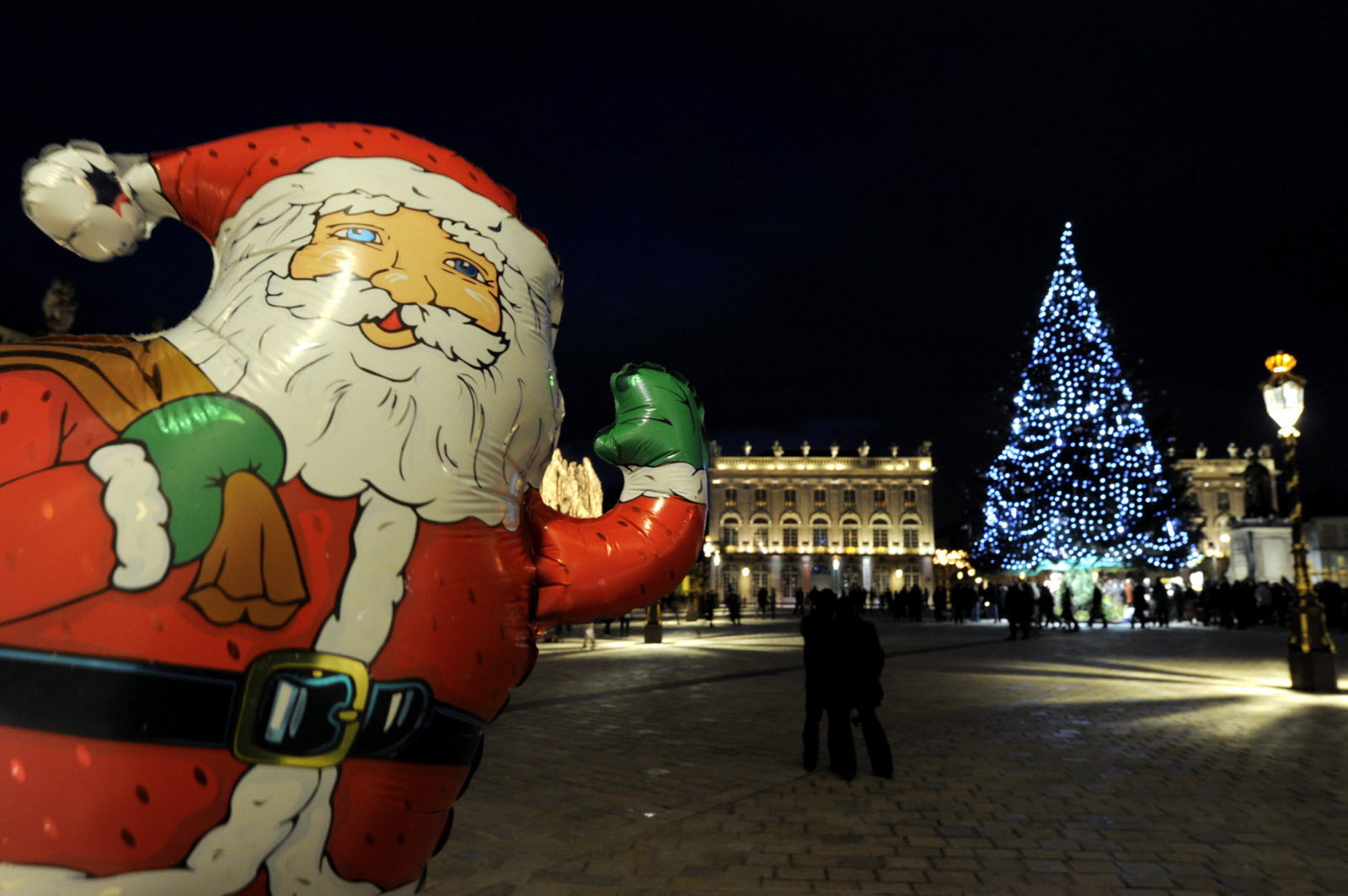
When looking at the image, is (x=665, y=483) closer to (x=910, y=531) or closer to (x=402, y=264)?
(x=402, y=264)

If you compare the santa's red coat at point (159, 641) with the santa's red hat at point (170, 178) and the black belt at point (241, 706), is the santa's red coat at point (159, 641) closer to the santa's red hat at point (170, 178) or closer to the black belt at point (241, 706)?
the black belt at point (241, 706)

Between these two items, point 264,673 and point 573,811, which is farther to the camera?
point 573,811

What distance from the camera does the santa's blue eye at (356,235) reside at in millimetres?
1490

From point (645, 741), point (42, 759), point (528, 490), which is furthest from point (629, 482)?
point (645, 741)

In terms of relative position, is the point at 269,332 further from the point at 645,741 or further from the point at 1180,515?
the point at 1180,515

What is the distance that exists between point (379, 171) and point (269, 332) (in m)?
0.40

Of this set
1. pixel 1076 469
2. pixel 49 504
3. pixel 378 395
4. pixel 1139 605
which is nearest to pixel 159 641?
pixel 49 504

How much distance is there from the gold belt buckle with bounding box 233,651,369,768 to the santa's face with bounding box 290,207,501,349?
1.66 ft

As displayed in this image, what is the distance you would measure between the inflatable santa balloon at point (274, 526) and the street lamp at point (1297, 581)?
12936mm

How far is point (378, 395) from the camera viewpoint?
1.37 meters

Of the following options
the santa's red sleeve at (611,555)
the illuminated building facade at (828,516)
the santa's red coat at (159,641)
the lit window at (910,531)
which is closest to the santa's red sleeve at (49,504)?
the santa's red coat at (159,641)

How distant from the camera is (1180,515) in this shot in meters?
28.4

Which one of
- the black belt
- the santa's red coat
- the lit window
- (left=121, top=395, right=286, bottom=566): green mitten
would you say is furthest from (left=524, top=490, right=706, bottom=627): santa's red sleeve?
the lit window

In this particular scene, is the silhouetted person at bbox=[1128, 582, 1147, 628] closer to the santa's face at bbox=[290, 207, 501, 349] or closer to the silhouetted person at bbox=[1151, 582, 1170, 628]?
the silhouetted person at bbox=[1151, 582, 1170, 628]
